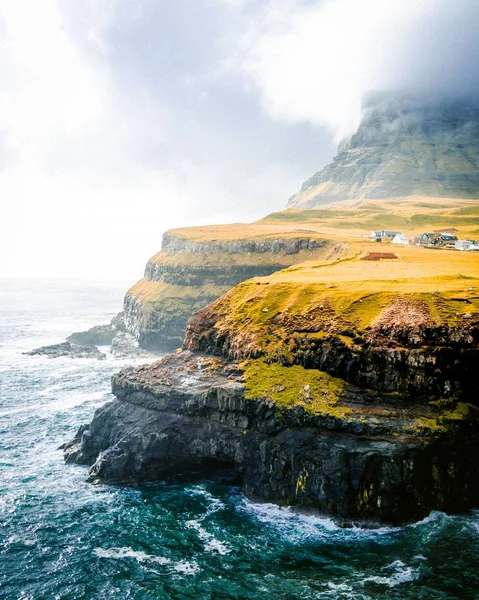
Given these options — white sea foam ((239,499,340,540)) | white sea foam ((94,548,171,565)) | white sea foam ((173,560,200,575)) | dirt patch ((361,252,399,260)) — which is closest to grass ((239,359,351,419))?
white sea foam ((239,499,340,540))

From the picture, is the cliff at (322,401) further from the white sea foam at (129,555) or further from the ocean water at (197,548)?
the white sea foam at (129,555)

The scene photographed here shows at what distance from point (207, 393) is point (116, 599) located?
24.3 m

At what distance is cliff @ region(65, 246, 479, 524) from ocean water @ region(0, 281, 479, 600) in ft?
9.14

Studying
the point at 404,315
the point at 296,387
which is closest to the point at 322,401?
the point at 296,387

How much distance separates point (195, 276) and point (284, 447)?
117m

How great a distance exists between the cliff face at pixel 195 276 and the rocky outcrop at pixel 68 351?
17084mm

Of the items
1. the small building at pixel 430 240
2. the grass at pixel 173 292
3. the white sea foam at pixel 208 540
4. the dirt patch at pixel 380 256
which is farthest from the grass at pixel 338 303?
the grass at pixel 173 292

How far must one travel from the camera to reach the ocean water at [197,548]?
3659cm

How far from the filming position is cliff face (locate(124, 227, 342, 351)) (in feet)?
472

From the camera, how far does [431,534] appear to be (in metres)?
42.4

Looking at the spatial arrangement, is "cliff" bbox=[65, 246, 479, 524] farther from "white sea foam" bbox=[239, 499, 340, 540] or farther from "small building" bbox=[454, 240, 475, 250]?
"small building" bbox=[454, 240, 475, 250]

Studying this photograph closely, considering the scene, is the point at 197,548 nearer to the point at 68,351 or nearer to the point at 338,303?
the point at 338,303

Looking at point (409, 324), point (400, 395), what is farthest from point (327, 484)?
point (409, 324)

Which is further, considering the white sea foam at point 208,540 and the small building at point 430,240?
the small building at point 430,240
